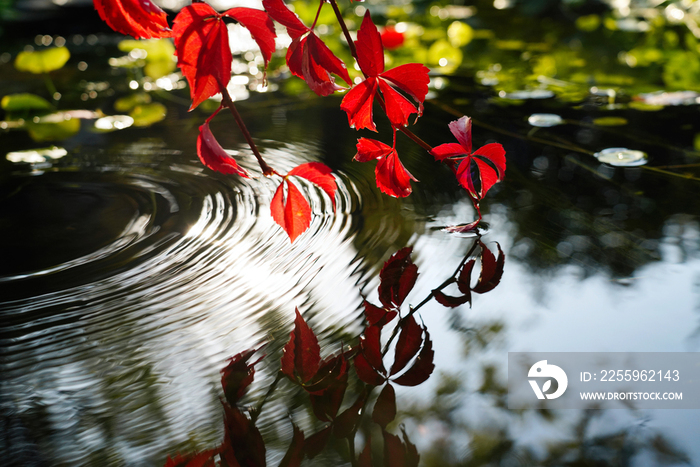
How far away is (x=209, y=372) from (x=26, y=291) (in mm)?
326

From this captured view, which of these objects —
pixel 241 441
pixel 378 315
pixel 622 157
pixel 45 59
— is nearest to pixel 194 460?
pixel 241 441

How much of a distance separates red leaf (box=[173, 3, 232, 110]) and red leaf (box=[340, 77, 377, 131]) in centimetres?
13

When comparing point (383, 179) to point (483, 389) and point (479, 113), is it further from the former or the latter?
point (479, 113)

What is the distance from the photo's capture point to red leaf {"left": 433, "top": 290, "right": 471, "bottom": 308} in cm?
62

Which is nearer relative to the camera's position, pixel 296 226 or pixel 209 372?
pixel 209 372

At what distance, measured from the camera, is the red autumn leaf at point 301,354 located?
525 mm

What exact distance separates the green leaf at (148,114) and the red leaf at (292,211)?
89cm

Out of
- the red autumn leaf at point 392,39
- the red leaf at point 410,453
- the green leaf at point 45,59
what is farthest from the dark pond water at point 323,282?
the red autumn leaf at point 392,39

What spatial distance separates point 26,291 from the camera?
2.25 ft

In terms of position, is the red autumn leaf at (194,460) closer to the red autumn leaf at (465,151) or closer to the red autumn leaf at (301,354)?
the red autumn leaf at (301,354)

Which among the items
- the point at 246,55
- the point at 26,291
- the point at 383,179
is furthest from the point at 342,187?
the point at 246,55

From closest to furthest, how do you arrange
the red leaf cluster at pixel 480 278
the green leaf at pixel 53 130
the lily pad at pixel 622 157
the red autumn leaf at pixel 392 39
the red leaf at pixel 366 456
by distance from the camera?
the red leaf at pixel 366 456, the red leaf cluster at pixel 480 278, the lily pad at pixel 622 157, the green leaf at pixel 53 130, the red autumn leaf at pixel 392 39

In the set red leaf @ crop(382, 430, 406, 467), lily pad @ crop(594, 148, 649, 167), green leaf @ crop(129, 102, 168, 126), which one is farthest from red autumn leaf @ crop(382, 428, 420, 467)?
green leaf @ crop(129, 102, 168, 126)

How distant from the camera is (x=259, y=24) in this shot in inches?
19.9
